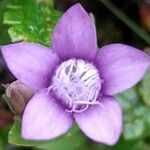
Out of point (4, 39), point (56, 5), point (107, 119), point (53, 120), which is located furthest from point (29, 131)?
point (56, 5)

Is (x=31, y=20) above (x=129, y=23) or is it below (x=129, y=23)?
above

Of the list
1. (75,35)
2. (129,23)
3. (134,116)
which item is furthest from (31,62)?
(129,23)

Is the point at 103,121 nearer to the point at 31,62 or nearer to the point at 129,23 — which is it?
the point at 31,62

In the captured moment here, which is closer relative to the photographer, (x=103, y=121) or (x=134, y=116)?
(x=103, y=121)

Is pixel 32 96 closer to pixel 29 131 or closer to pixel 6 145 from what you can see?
pixel 29 131

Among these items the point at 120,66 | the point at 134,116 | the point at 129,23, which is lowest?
the point at 134,116

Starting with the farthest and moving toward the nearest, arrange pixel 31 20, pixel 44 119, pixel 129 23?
pixel 129 23, pixel 31 20, pixel 44 119

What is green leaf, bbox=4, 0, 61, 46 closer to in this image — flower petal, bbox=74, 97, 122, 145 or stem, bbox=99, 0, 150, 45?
stem, bbox=99, 0, 150, 45

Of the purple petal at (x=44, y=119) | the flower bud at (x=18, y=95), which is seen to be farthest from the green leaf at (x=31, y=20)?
the purple petal at (x=44, y=119)

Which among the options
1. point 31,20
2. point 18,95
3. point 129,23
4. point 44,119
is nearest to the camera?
point 44,119
